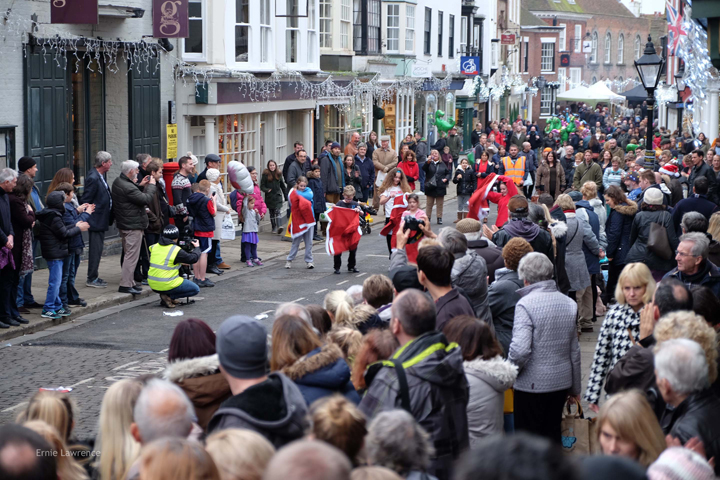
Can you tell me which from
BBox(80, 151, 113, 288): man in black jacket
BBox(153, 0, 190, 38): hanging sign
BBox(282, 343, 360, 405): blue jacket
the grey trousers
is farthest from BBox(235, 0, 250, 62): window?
BBox(282, 343, 360, 405): blue jacket

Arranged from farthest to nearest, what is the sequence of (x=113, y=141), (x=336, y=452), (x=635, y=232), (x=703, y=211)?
(x=113, y=141) < (x=703, y=211) < (x=635, y=232) < (x=336, y=452)

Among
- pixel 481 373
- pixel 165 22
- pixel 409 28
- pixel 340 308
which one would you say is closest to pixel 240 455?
pixel 481 373

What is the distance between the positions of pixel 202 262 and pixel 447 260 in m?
8.34

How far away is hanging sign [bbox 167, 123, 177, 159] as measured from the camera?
18.2 meters

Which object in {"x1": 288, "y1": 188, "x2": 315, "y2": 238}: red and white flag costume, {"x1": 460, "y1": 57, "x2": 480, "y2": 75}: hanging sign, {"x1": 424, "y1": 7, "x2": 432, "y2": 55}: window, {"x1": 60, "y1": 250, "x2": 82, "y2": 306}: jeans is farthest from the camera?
{"x1": 460, "y1": 57, "x2": 480, "y2": 75}: hanging sign

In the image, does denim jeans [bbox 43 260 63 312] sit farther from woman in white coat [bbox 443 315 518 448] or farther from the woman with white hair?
woman in white coat [bbox 443 315 518 448]

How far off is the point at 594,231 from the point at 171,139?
9481mm

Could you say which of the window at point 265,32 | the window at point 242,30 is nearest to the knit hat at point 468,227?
the window at point 242,30

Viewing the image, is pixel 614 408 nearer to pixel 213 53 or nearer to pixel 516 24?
pixel 213 53

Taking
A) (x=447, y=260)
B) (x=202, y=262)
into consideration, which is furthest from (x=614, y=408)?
(x=202, y=262)

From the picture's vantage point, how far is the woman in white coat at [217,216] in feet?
49.6

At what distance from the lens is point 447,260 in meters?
6.40

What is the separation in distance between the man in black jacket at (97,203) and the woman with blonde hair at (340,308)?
745cm

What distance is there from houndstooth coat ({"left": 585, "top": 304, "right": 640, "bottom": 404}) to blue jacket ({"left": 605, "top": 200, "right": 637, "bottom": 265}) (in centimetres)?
531
